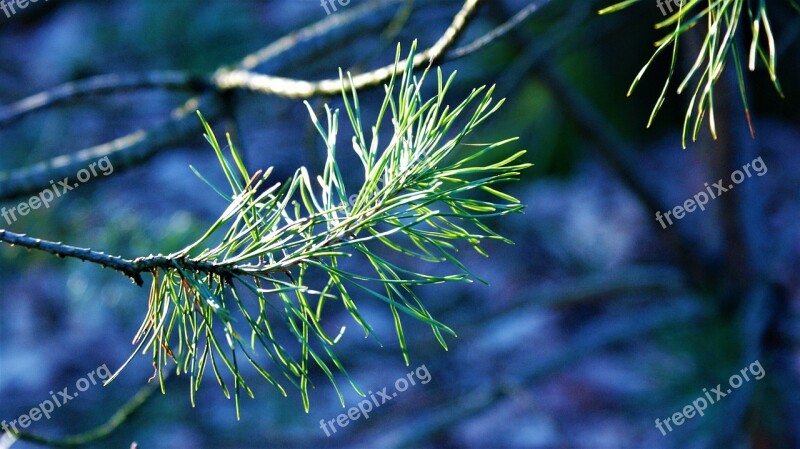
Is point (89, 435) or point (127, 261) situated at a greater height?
point (127, 261)

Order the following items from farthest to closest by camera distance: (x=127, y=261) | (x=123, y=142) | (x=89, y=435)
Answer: (x=123, y=142) → (x=89, y=435) → (x=127, y=261)

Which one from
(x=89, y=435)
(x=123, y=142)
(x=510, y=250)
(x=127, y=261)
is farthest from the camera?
(x=510, y=250)

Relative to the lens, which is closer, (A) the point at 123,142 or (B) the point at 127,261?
(B) the point at 127,261

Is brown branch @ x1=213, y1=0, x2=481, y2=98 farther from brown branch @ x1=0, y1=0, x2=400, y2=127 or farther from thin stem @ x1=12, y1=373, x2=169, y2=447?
thin stem @ x1=12, y1=373, x2=169, y2=447

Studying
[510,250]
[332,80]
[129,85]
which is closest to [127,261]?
[332,80]

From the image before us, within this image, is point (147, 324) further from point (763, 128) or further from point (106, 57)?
point (763, 128)

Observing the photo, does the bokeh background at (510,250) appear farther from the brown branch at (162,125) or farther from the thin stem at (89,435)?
the thin stem at (89,435)

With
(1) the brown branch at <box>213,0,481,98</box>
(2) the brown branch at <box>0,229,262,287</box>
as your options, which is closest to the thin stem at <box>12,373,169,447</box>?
(2) the brown branch at <box>0,229,262,287</box>

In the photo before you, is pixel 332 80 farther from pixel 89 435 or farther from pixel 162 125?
pixel 89 435

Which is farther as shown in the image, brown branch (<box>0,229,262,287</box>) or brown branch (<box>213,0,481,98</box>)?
brown branch (<box>213,0,481,98</box>)
